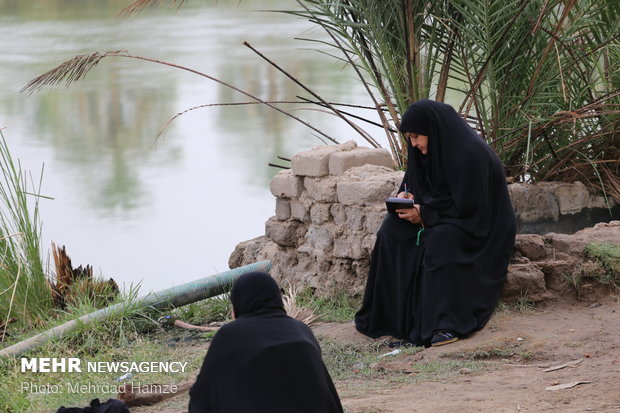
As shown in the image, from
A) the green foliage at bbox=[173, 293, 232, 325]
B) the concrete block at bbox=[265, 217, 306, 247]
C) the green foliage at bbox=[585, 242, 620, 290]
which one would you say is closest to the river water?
the green foliage at bbox=[173, 293, 232, 325]

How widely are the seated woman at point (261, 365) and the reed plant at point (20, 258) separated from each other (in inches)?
140

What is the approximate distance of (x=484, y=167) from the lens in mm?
5359

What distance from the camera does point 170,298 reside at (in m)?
6.46

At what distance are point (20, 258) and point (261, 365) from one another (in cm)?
378

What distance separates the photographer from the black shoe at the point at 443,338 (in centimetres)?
521

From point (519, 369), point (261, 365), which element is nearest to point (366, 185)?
point (519, 369)

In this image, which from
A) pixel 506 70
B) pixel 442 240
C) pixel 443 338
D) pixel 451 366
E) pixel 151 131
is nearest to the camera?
pixel 451 366

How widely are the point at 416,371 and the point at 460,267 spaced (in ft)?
2.38

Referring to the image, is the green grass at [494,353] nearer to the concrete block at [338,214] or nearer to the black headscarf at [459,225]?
the black headscarf at [459,225]

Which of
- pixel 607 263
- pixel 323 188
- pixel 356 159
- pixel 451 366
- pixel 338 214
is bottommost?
pixel 451 366

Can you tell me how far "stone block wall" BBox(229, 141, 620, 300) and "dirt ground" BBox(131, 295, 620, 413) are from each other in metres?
0.34

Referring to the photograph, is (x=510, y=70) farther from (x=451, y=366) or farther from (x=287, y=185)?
(x=451, y=366)

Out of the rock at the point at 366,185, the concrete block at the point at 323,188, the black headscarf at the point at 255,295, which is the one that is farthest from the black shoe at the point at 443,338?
the black headscarf at the point at 255,295

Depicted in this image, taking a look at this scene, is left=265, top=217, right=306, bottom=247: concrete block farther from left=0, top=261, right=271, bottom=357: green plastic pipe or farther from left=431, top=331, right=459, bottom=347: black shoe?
left=431, top=331, right=459, bottom=347: black shoe
